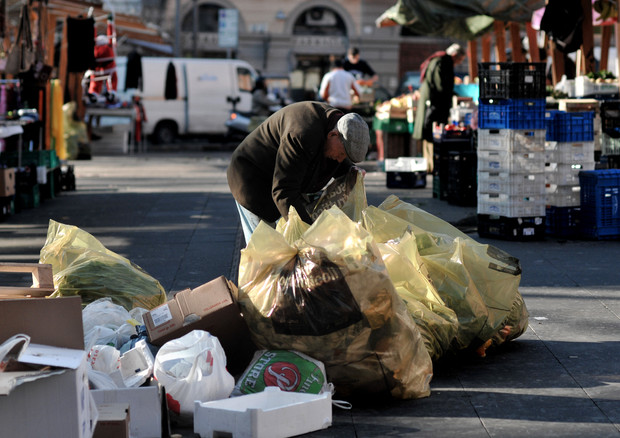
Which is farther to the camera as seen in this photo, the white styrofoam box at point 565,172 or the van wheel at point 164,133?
A: the van wheel at point 164,133

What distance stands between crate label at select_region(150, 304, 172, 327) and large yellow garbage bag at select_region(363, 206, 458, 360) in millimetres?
1159

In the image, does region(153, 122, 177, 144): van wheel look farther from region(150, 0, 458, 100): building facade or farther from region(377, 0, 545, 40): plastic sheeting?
region(150, 0, 458, 100): building facade

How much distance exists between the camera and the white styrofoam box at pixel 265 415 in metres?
4.15

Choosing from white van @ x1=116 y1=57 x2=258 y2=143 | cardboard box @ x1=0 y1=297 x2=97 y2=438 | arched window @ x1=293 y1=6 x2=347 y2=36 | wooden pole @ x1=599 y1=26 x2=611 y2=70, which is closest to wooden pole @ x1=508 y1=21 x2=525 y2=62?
wooden pole @ x1=599 y1=26 x2=611 y2=70

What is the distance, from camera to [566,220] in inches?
396

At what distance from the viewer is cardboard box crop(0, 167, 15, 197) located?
11.6 meters

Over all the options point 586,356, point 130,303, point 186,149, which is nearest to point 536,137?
point 586,356

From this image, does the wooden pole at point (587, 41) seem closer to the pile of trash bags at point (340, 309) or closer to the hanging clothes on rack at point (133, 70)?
the pile of trash bags at point (340, 309)

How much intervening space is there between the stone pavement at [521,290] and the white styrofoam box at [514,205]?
30 cm

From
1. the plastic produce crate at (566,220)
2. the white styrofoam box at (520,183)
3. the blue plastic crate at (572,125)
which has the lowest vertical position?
the plastic produce crate at (566,220)

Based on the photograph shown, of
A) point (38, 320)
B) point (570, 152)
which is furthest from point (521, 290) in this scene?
point (38, 320)

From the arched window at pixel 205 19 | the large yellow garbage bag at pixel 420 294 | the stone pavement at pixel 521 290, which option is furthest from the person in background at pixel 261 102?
the large yellow garbage bag at pixel 420 294

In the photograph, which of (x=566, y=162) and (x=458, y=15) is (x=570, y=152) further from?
(x=458, y=15)

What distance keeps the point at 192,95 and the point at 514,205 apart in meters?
17.4
